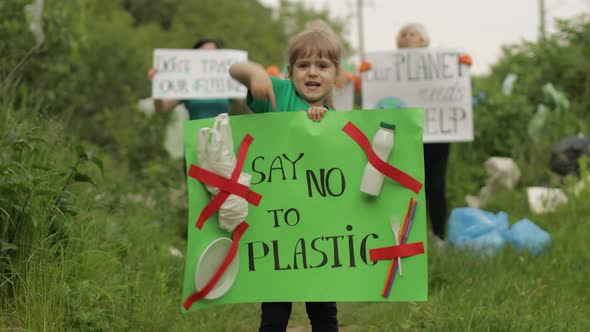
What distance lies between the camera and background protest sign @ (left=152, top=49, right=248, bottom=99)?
6865 mm

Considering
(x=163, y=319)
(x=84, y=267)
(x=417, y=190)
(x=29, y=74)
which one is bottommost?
(x=163, y=319)

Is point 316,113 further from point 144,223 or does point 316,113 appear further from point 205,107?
point 205,107

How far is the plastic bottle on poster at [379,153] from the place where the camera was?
112 inches

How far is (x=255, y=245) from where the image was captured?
2938 mm

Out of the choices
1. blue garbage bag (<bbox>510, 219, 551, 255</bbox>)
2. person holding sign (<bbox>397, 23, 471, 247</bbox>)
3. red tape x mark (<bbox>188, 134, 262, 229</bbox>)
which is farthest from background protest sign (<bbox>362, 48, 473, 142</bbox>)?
red tape x mark (<bbox>188, 134, 262, 229</bbox>)

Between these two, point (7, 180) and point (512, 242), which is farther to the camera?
point (512, 242)

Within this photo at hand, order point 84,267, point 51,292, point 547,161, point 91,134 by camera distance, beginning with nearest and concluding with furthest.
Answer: point 51,292, point 84,267, point 547,161, point 91,134

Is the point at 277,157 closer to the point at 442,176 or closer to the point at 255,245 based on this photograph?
the point at 255,245

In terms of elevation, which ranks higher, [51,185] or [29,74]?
[29,74]

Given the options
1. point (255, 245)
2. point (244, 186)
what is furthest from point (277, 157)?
point (255, 245)

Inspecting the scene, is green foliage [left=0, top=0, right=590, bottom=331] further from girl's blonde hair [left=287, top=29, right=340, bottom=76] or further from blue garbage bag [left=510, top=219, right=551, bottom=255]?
girl's blonde hair [left=287, top=29, right=340, bottom=76]

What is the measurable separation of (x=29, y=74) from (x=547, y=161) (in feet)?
18.0

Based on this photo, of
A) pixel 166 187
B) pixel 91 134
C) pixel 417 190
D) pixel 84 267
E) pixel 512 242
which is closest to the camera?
pixel 417 190

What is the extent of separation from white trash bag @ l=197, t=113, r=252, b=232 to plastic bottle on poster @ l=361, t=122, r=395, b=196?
0.48 m
